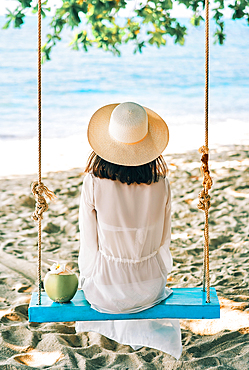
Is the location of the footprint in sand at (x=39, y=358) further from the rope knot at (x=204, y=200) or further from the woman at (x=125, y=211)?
the rope knot at (x=204, y=200)

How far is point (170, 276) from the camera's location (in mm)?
2979

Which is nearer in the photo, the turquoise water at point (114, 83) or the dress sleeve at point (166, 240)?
the dress sleeve at point (166, 240)

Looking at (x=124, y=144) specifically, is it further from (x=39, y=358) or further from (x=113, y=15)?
(x=113, y=15)

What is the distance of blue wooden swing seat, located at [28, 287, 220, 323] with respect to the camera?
1861 mm

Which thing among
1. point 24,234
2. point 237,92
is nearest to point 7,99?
point 237,92

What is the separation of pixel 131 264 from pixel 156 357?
20.4 inches

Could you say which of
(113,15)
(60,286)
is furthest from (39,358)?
(113,15)

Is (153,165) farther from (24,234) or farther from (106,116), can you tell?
(24,234)

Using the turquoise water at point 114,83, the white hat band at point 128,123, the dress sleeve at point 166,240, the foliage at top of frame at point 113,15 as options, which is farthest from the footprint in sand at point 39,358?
the turquoise water at point 114,83

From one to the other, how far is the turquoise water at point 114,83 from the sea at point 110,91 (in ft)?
0.09

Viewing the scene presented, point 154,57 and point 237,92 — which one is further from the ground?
point 154,57

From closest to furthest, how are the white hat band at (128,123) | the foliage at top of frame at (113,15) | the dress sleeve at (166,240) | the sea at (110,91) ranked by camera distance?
the white hat band at (128,123)
the dress sleeve at (166,240)
the foliage at top of frame at (113,15)
the sea at (110,91)

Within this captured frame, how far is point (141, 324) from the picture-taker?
2.08 metres

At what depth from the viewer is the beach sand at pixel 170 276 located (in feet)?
6.84
